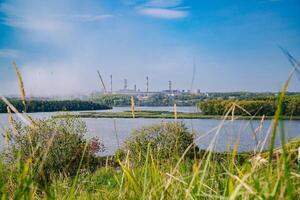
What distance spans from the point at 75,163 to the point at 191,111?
57.3 ft

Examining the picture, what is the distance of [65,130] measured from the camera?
1872cm

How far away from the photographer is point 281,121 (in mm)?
923

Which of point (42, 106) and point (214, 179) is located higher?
point (42, 106)

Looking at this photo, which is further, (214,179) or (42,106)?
(42,106)

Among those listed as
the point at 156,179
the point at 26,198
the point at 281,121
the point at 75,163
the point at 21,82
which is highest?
the point at 21,82

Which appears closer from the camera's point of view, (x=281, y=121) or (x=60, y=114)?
(x=281, y=121)

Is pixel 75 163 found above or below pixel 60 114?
below

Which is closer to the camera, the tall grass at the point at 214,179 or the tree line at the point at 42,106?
the tall grass at the point at 214,179

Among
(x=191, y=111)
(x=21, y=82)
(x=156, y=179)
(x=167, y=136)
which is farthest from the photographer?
(x=167, y=136)

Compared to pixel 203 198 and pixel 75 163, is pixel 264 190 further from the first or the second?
pixel 75 163

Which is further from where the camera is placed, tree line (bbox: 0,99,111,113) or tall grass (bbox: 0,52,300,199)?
tree line (bbox: 0,99,111,113)

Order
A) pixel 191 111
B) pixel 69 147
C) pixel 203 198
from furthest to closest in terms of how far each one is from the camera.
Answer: pixel 69 147, pixel 191 111, pixel 203 198

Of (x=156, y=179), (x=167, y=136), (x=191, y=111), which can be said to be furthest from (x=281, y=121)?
(x=167, y=136)

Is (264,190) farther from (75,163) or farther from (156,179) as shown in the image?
(75,163)
